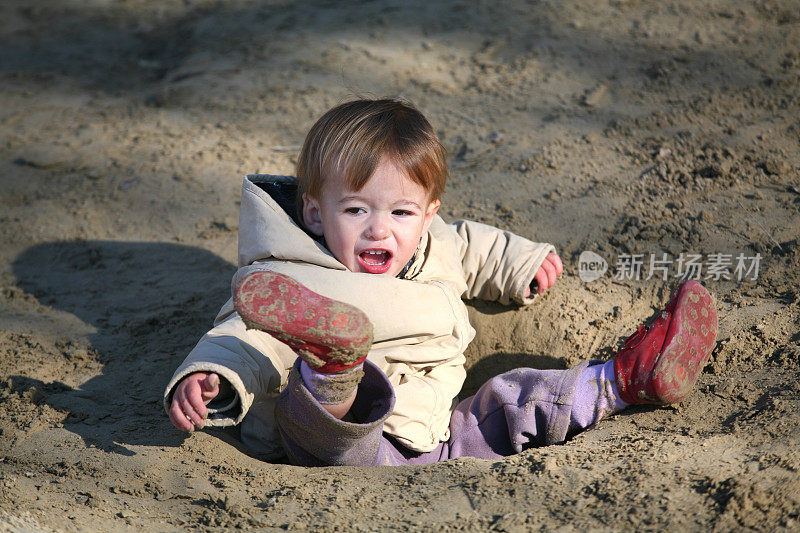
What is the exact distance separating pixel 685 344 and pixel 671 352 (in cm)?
5

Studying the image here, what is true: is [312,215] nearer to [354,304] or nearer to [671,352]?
[354,304]

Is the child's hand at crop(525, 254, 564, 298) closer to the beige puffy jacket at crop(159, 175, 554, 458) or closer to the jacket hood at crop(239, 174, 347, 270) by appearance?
the beige puffy jacket at crop(159, 175, 554, 458)

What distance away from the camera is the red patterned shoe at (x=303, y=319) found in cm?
162

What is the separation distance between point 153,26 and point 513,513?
172 inches

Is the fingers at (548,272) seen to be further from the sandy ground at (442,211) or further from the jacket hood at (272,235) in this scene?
the jacket hood at (272,235)

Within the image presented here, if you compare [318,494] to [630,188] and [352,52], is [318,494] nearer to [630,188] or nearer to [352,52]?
[630,188]

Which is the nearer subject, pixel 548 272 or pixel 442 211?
pixel 548 272

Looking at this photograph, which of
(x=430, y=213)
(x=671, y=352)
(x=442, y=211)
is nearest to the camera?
(x=671, y=352)

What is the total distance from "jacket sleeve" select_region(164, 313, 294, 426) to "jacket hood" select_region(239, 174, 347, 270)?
0.22 metres

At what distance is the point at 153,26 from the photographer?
4.93 m

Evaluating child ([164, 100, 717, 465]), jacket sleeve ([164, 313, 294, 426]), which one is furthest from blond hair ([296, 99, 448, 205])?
jacket sleeve ([164, 313, 294, 426])

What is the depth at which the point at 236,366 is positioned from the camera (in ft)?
6.18

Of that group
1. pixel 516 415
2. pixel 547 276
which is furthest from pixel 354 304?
pixel 547 276

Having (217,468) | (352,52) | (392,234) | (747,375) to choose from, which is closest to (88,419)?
(217,468)
